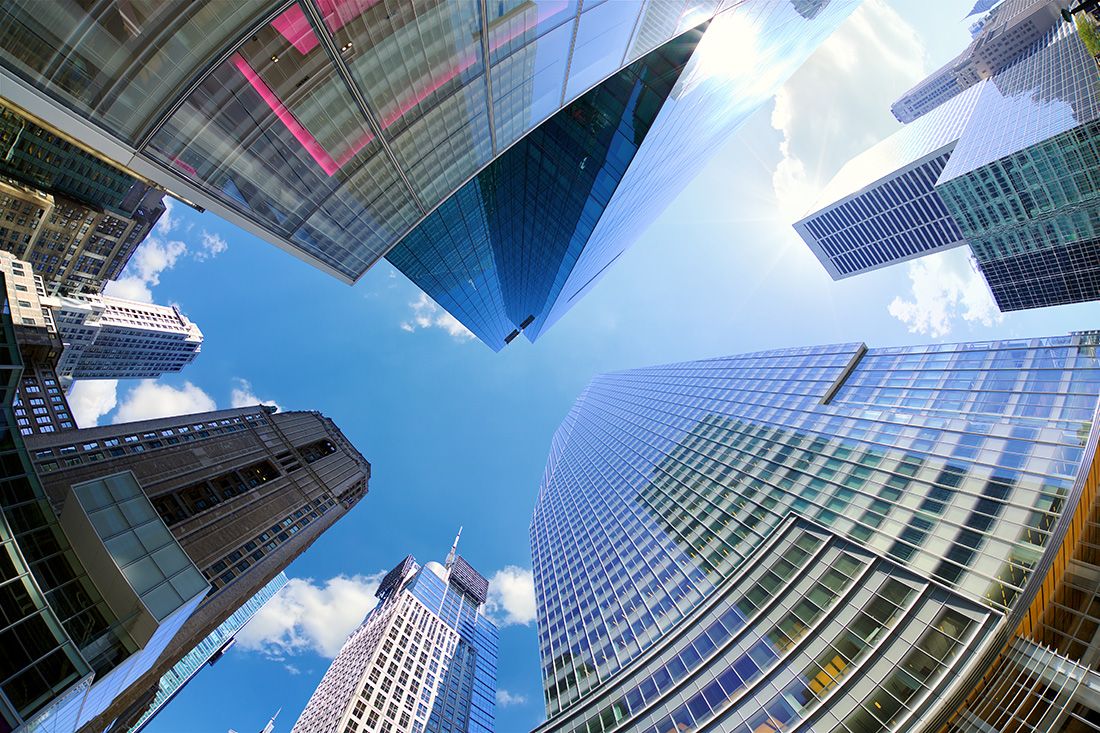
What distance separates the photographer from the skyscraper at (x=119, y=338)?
90.1 metres

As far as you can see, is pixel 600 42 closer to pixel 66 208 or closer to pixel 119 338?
pixel 66 208

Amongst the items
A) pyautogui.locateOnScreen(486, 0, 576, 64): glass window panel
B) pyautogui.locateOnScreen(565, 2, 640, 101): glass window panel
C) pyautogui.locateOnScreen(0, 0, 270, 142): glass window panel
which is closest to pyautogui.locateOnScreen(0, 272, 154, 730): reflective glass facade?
pyautogui.locateOnScreen(0, 0, 270, 142): glass window panel

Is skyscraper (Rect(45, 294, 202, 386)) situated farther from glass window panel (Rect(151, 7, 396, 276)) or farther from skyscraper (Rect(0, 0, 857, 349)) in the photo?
glass window panel (Rect(151, 7, 396, 276))

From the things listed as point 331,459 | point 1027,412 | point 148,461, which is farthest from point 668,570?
point 331,459

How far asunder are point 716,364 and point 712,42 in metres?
71.5

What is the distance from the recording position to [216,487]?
64188mm

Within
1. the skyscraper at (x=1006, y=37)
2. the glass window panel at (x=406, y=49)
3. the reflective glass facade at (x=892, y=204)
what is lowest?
the glass window panel at (x=406, y=49)

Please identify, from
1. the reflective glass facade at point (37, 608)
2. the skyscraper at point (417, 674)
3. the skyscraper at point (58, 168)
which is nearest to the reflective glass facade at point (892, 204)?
the reflective glass facade at point (37, 608)

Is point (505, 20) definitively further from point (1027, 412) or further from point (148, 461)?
point (148, 461)

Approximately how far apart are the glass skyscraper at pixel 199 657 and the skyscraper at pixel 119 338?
2590 inches

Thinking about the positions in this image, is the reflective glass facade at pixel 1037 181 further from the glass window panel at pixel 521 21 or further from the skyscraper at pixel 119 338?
the skyscraper at pixel 119 338

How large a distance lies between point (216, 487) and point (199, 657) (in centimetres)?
8645

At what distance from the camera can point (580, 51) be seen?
1442 centimetres

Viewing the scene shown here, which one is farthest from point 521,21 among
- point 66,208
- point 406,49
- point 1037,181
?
point 1037,181
